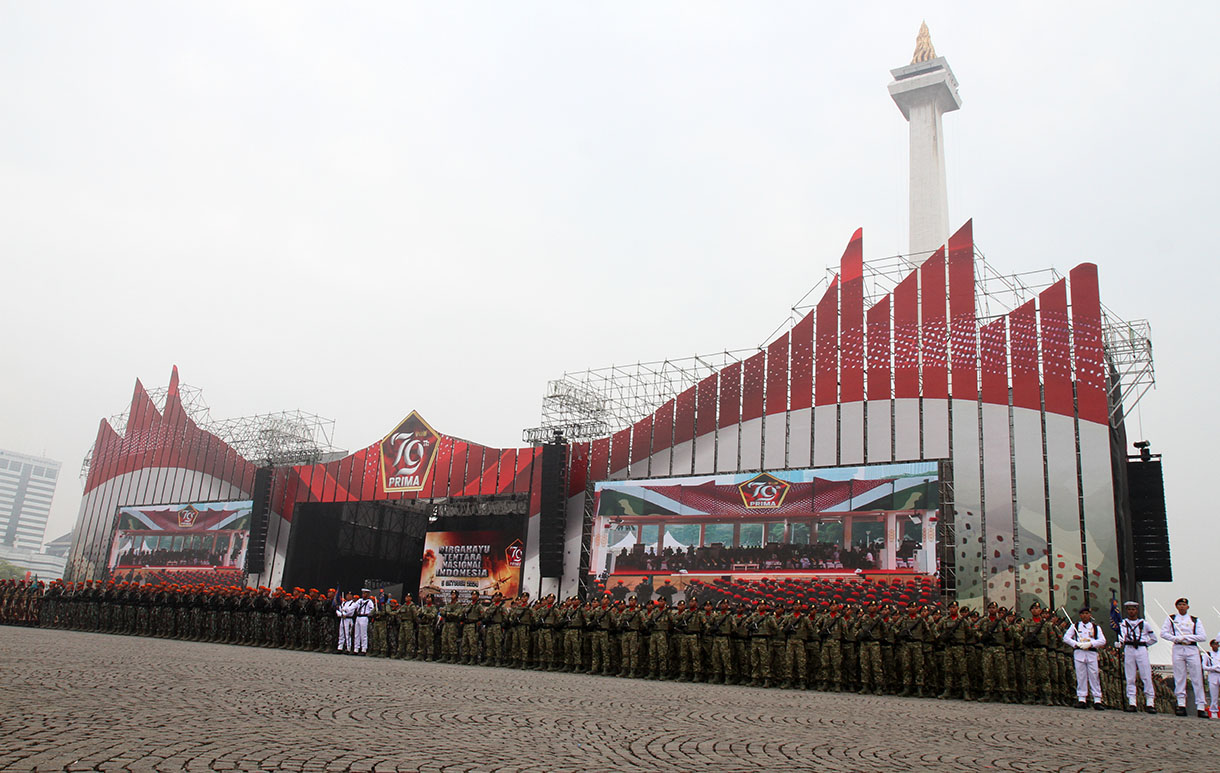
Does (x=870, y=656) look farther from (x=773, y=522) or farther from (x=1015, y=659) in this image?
(x=773, y=522)

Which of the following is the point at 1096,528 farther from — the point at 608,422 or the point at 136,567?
the point at 136,567

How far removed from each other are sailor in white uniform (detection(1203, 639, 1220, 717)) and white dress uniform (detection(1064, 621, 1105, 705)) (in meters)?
1.40

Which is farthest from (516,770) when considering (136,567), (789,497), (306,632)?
(136,567)

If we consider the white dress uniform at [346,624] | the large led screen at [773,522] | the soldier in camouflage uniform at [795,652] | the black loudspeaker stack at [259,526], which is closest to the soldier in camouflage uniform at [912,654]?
the soldier in camouflage uniform at [795,652]

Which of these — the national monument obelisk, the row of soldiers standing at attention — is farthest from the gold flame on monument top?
the row of soldiers standing at attention

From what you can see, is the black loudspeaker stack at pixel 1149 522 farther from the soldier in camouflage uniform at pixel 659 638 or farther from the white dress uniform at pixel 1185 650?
the soldier in camouflage uniform at pixel 659 638

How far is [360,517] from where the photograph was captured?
1467 inches

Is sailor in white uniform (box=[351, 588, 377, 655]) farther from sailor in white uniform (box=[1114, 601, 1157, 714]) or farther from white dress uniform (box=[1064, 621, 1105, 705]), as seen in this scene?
sailor in white uniform (box=[1114, 601, 1157, 714])

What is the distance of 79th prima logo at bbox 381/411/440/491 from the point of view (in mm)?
32031

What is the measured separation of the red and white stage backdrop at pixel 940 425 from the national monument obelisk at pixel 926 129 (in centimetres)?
2098

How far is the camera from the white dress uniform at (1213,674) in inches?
486

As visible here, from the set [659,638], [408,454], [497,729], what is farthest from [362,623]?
[497,729]

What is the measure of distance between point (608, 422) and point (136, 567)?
20.8m

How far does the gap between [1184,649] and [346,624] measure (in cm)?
1616
